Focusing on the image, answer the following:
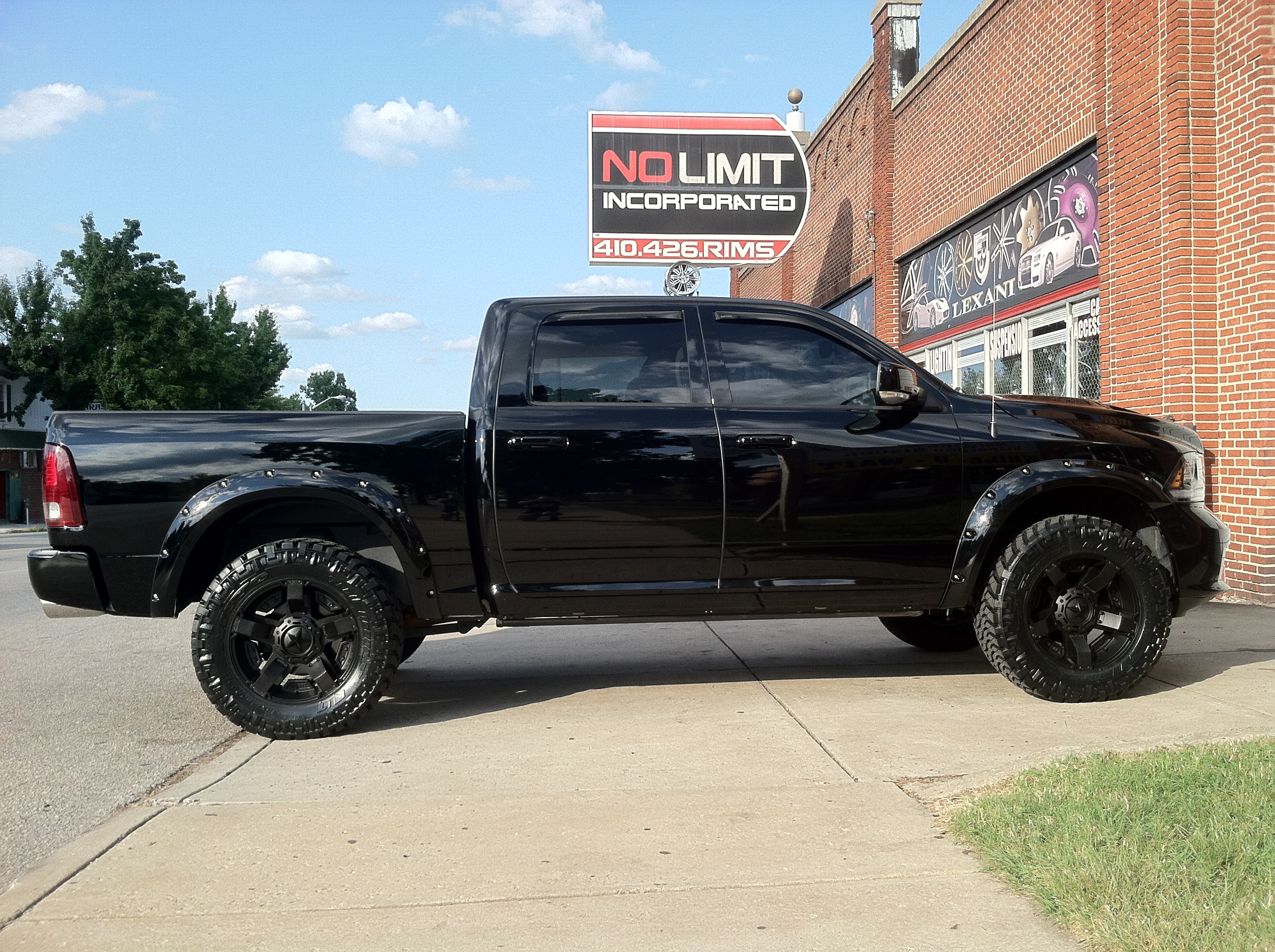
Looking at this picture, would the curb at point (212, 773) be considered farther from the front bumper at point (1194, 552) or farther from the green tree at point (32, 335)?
the green tree at point (32, 335)

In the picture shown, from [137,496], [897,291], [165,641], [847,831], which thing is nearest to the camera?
[847,831]

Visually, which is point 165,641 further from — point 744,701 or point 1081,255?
point 1081,255

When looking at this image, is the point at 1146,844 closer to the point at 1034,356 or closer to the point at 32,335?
the point at 1034,356

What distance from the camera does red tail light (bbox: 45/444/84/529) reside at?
4945 mm

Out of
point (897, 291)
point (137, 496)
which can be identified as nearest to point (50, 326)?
point (897, 291)

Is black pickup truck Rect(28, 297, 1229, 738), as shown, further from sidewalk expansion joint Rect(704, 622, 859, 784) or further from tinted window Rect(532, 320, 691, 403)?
sidewalk expansion joint Rect(704, 622, 859, 784)

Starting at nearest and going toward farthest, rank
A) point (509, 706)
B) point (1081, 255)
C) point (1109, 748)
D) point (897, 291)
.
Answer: point (1109, 748) → point (509, 706) → point (1081, 255) → point (897, 291)

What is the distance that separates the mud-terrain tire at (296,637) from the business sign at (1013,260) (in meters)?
6.02

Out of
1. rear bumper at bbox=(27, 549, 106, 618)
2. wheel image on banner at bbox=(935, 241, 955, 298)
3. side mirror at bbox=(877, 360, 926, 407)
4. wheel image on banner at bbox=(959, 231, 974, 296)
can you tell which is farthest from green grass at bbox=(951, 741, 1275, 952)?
wheel image on banner at bbox=(935, 241, 955, 298)

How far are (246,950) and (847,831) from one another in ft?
6.17

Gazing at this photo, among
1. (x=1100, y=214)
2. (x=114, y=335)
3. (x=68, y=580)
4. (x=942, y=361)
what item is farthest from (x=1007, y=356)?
(x=114, y=335)

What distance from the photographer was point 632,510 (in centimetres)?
522

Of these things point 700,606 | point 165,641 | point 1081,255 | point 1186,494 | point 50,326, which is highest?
point 50,326

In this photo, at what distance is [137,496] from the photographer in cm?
498
